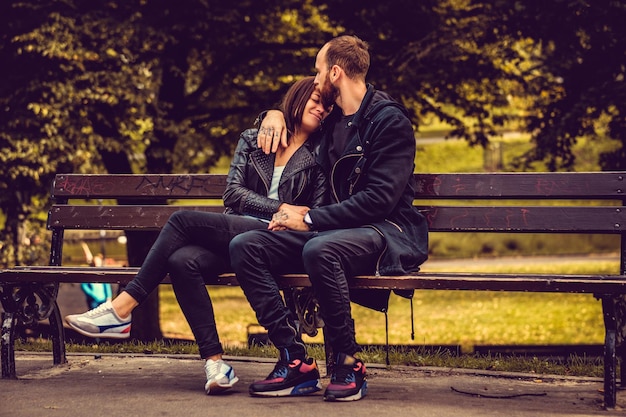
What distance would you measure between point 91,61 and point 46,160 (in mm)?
1315

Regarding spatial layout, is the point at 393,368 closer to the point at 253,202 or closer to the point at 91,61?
the point at 253,202

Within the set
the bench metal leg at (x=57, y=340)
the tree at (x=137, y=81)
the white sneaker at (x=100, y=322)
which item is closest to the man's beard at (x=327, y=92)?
the white sneaker at (x=100, y=322)

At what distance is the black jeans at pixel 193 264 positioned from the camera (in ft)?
15.9

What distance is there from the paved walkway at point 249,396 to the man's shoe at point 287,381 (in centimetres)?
5

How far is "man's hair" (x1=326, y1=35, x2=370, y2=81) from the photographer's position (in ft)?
17.3

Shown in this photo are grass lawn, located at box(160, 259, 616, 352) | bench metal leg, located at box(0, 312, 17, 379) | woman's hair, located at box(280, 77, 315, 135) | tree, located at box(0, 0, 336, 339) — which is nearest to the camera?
woman's hair, located at box(280, 77, 315, 135)

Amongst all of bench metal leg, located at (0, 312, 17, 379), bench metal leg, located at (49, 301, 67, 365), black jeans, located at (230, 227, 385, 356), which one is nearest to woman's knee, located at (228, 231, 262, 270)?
black jeans, located at (230, 227, 385, 356)

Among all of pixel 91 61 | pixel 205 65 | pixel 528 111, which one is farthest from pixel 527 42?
pixel 91 61

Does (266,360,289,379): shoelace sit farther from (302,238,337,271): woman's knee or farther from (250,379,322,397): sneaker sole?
(302,238,337,271): woman's knee

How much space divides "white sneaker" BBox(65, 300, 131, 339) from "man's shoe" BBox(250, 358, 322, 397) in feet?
2.25

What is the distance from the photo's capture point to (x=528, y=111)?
13547 mm

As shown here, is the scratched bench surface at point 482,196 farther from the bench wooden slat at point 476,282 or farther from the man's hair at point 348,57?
the man's hair at point 348,57

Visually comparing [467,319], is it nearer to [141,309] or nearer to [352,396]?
[141,309]

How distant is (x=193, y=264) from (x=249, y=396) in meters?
0.66
